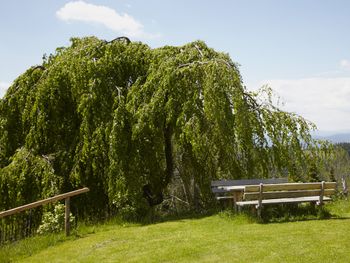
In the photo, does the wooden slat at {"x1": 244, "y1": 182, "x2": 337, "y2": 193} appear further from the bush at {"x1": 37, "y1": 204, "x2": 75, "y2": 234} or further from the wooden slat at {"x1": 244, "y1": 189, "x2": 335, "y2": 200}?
the bush at {"x1": 37, "y1": 204, "x2": 75, "y2": 234}

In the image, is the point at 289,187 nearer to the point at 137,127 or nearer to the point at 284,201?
the point at 284,201

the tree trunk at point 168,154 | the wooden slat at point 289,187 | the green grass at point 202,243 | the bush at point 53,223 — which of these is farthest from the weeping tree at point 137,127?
the green grass at point 202,243

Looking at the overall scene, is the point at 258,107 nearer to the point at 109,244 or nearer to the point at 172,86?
the point at 172,86

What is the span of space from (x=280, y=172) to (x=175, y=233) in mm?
4561

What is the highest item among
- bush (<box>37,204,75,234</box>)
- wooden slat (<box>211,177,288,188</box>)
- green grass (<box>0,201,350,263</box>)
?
wooden slat (<box>211,177,288,188</box>)

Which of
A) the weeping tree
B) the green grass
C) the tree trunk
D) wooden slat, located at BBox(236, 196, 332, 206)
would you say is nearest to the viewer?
the green grass

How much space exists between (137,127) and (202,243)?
4.47 m

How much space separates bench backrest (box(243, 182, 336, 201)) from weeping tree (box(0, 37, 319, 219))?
166cm

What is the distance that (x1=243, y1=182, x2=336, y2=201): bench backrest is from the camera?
910cm

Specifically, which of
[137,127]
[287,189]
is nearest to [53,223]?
[137,127]

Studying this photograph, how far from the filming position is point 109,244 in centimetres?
806

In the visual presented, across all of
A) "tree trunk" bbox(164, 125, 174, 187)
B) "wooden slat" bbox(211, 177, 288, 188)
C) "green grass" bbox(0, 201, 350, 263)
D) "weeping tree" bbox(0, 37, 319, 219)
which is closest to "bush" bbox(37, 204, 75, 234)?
"green grass" bbox(0, 201, 350, 263)

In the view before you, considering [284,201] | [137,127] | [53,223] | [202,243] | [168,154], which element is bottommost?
[202,243]

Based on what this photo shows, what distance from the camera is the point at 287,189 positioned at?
9.53 meters
